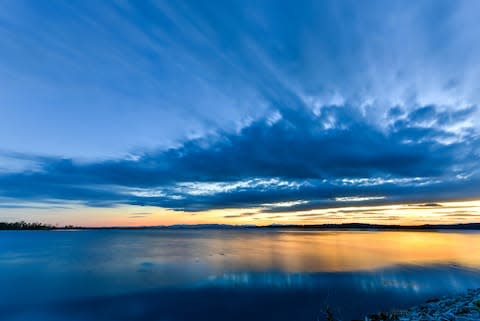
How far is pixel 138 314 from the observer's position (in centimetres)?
1499

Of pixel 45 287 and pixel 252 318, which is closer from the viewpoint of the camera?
pixel 252 318

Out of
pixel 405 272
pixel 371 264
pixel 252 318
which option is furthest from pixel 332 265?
pixel 252 318

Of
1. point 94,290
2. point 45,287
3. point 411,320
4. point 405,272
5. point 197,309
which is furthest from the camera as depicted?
point 405,272

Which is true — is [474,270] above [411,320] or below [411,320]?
below

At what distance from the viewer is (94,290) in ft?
65.5

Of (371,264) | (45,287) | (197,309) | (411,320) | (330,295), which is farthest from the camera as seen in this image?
(371,264)

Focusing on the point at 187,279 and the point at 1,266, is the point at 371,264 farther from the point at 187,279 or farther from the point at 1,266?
the point at 1,266

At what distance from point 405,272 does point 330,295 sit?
1304 centimetres

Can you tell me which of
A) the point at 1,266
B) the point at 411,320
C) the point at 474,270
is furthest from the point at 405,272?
the point at 1,266

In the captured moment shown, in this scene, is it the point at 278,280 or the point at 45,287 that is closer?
the point at 45,287

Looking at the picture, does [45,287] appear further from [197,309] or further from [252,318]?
[252,318]

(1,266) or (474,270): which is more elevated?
(1,266)

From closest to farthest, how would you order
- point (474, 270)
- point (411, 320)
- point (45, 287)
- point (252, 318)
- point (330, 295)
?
point (411, 320) < point (252, 318) < point (330, 295) < point (45, 287) < point (474, 270)

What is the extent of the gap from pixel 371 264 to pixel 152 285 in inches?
962
